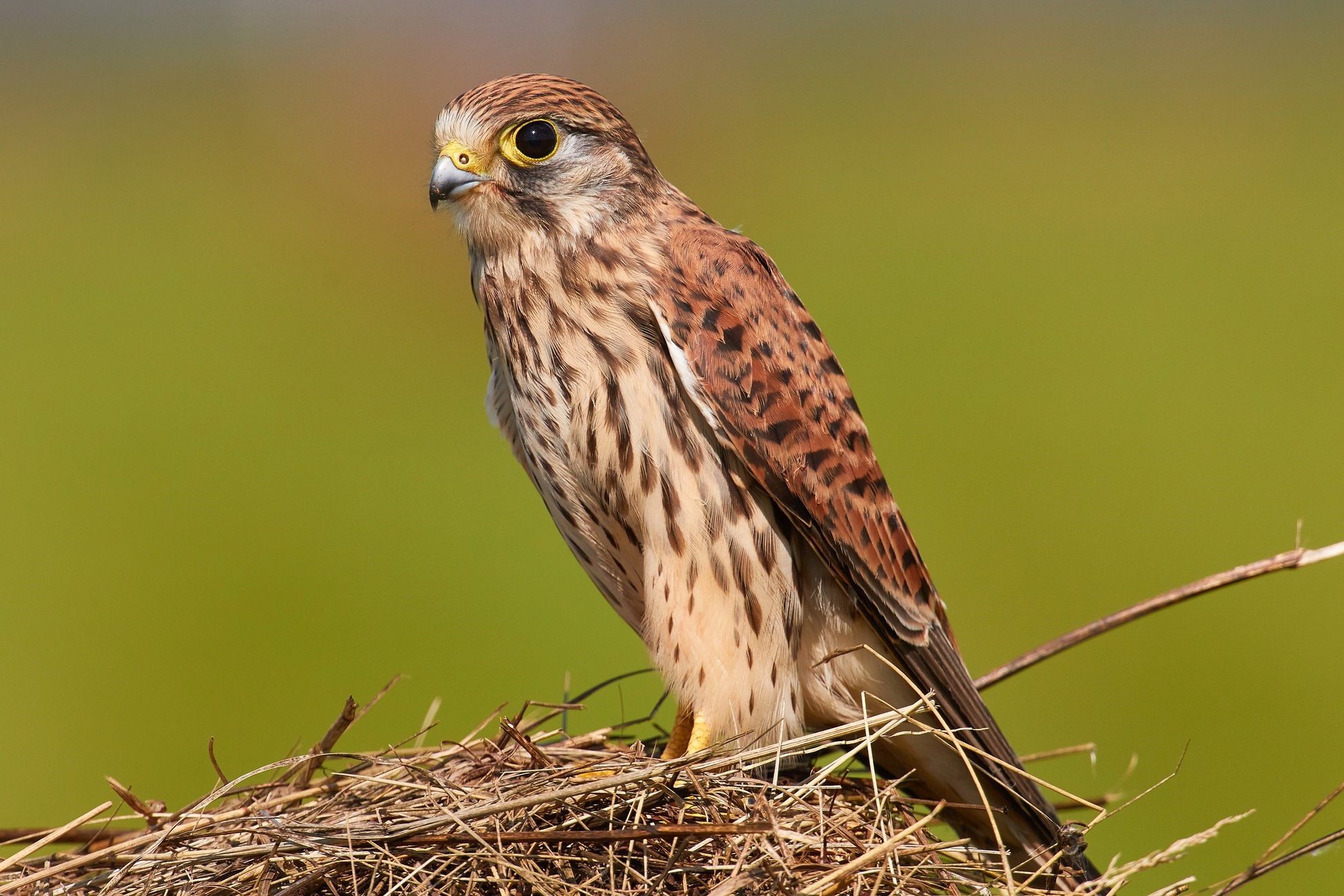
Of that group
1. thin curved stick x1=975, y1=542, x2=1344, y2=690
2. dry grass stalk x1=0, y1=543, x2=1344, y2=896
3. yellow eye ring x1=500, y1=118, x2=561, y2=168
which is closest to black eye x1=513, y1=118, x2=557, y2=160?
yellow eye ring x1=500, y1=118, x2=561, y2=168

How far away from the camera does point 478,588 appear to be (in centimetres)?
1075

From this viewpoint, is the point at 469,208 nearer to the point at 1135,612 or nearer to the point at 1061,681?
the point at 1135,612

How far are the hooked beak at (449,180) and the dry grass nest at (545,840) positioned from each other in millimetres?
1218

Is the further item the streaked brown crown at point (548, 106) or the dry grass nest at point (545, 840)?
the streaked brown crown at point (548, 106)

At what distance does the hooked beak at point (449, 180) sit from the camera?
9.93ft

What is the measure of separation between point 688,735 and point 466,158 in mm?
1484

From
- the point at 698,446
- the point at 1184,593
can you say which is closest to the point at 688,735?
the point at 698,446

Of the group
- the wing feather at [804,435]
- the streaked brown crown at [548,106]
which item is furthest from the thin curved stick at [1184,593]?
the streaked brown crown at [548,106]

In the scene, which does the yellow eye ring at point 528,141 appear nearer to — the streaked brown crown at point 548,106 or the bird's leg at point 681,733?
the streaked brown crown at point 548,106

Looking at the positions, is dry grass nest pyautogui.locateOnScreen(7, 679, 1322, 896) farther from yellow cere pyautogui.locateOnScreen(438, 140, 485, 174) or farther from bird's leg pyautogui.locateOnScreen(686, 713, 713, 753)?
yellow cere pyautogui.locateOnScreen(438, 140, 485, 174)

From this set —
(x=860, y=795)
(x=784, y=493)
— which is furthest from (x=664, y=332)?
(x=860, y=795)

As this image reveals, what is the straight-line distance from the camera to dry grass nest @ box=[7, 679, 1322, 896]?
228 centimetres

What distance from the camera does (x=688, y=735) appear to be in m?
3.06

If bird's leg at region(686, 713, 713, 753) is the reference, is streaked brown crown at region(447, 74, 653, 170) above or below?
above
